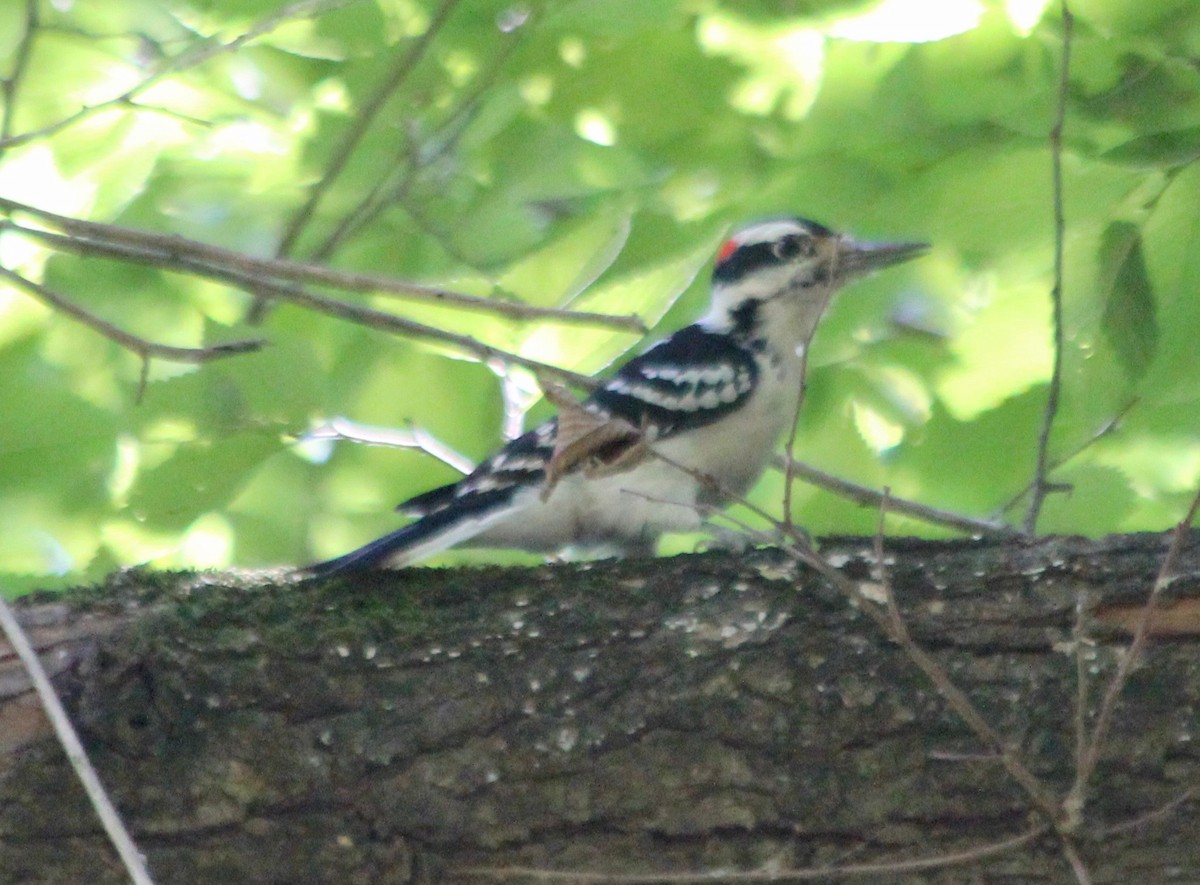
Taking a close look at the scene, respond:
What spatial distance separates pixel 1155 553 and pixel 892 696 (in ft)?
2.18

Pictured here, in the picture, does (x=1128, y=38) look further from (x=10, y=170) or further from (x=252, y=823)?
(x=10, y=170)

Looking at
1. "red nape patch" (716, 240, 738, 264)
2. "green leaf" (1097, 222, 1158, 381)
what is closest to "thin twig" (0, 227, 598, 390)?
"green leaf" (1097, 222, 1158, 381)

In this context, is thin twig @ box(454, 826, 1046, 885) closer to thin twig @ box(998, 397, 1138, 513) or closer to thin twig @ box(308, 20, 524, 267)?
thin twig @ box(998, 397, 1138, 513)

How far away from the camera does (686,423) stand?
4.25 meters

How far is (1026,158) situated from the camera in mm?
3480

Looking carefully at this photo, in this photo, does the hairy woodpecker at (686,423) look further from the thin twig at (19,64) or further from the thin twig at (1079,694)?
the thin twig at (19,64)

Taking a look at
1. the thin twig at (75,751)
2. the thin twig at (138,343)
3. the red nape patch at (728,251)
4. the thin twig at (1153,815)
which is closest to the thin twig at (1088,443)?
the thin twig at (1153,815)

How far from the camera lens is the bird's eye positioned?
4680 millimetres

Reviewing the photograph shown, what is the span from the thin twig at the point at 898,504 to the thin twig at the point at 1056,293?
109 millimetres

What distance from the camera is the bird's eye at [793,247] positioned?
184 inches

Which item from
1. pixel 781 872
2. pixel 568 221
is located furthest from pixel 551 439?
pixel 781 872

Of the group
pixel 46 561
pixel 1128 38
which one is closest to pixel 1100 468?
pixel 1128 38

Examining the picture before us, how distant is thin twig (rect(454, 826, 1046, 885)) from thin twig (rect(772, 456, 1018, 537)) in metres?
1.01

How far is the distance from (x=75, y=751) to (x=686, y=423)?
7.50 feet
